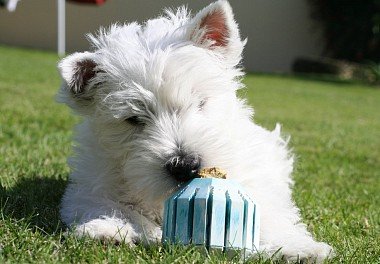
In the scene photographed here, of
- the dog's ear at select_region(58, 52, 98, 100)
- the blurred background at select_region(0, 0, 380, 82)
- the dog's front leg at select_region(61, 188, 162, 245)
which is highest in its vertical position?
the dog's ear at select_region(58, 52, 98, 100)

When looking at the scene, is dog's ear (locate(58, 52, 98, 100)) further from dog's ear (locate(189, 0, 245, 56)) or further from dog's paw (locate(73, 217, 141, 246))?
dog's paw (locate(73, 217, 141, 246))

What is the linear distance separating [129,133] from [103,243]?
2.79ft

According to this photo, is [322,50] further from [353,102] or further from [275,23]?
[353,102]

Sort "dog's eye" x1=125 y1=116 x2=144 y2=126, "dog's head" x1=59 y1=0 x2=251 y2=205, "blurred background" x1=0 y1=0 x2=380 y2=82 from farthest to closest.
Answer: "blurred background" x1=0 y1=0 x2=380 y2=82, "dog's eye" x1=125 y1=116 x2=144 y2=126, "dog's head" x1=59 y1=0 x2=251 y2=205

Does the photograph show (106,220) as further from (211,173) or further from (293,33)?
(293,33)

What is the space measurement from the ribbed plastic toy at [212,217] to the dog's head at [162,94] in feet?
0.94

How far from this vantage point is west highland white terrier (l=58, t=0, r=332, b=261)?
3387 mm

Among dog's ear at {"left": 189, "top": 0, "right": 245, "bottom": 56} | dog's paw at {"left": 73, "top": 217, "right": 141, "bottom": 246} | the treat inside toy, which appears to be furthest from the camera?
dog's ear at {"left": 189, "top": 0, "right": 245, "bottom": 56}

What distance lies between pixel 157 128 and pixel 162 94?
0.20 m

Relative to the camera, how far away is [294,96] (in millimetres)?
16938

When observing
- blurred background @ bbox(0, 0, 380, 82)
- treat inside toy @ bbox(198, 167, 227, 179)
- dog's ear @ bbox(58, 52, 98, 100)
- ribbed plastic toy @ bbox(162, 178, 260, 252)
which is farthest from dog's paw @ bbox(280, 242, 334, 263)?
blurred background @ bbox(0, 0, 380, 82)

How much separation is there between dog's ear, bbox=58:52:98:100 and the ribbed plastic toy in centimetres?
119

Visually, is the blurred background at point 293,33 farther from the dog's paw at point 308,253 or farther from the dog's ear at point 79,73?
the dog's paw at point 308,253

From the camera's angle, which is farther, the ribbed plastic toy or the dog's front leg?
the dog's front leg
